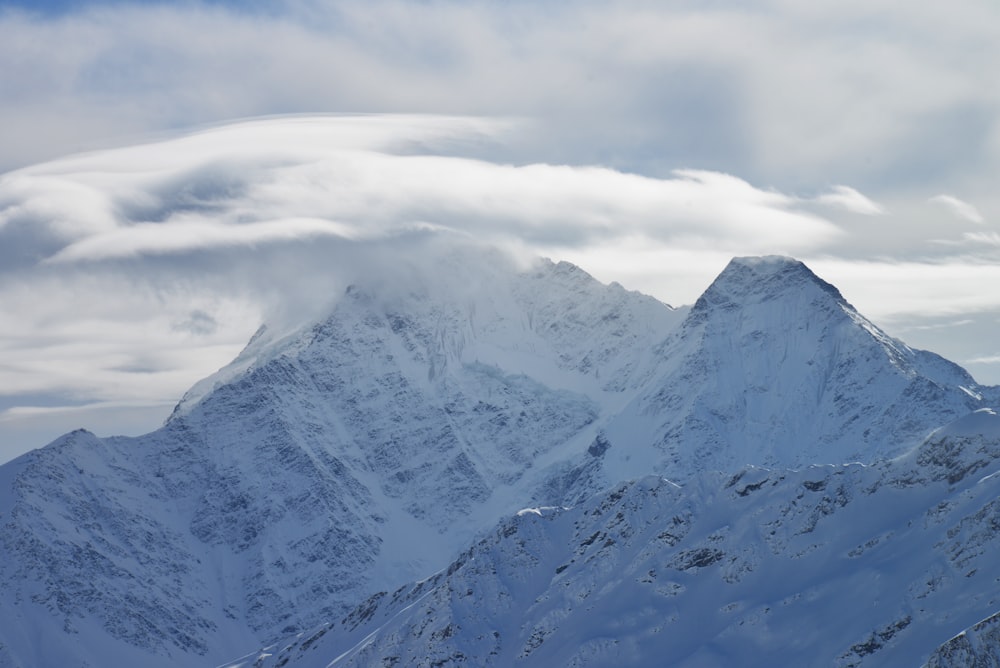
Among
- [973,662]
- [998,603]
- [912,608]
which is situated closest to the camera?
[973,662]

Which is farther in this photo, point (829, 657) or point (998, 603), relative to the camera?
point (829, 657)

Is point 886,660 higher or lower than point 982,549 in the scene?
lower

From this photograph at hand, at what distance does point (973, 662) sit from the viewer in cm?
15000

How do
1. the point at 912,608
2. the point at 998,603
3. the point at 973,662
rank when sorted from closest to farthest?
the point at 973,662 < the point at 998,603 < the point at 912,608

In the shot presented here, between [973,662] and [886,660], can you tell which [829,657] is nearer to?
[886,660]

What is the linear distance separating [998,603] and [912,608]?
1501cm

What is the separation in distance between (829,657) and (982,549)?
2513 centimetres

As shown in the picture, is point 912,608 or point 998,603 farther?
point 912,608

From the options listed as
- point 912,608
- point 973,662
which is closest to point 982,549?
point 912,608

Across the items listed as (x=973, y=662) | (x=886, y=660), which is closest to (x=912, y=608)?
(x=886, y=660)

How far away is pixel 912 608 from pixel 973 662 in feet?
146

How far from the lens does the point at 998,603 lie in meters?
181

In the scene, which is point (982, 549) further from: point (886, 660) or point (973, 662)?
point (973, 662)

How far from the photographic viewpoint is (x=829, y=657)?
196m
